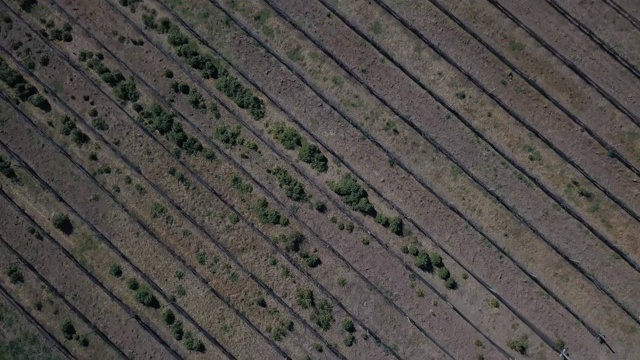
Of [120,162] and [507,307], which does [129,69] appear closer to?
[120,162]

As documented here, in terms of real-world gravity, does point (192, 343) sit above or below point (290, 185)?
below

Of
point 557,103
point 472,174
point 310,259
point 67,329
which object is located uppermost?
point 557,103

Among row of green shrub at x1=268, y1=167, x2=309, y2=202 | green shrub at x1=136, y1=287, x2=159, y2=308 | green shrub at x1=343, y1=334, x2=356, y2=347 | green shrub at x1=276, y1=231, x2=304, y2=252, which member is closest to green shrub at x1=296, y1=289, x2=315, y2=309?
green shrub at x1=276, y1=231, x2=304, y2=252

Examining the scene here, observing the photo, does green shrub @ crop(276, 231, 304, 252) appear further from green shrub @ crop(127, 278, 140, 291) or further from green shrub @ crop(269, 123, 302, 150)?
green shrub @ crop(127, 278, 140, 291)

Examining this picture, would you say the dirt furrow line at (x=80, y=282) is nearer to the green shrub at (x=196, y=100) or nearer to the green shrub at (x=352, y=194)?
the green shrub at (x=196, y=100)

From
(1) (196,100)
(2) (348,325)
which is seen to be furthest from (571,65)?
(1) (196,100)

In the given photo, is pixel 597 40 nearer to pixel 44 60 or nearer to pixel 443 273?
pixel 443 273

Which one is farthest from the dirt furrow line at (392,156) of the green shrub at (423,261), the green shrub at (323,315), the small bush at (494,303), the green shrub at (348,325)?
the green shrub at (323,315)

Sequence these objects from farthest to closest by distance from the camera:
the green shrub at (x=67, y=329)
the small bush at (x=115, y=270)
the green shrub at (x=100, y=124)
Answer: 1. the green shrub at (x=100, y=124)
2. the small bush at (x=115, y=270)
3. the green shrub at (x=67, y=329)
